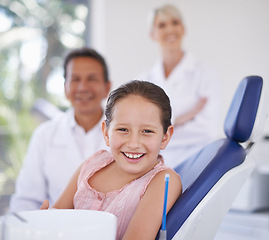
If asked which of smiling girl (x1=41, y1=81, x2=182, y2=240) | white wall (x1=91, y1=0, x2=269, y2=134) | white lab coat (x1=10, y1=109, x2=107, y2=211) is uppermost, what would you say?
white wall (x1=91, y1=0, x2=269, y2=134)

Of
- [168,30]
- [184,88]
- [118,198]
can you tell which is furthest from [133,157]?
[168,30]

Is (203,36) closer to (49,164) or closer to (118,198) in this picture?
(49,164)

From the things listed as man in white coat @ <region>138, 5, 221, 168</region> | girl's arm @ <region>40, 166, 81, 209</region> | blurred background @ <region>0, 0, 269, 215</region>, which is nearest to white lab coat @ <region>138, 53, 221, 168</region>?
man in white coat @ <region>138, 5, 221, 168</region>

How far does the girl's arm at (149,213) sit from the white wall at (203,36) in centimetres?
261

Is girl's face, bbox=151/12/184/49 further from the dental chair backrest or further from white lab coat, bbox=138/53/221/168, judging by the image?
the dental chair backrest

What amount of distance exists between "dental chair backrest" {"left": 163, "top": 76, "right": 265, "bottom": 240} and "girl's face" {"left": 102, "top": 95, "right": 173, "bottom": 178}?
5.7 inches

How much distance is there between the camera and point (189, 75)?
9.18ft

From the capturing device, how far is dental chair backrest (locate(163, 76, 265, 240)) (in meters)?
1.10

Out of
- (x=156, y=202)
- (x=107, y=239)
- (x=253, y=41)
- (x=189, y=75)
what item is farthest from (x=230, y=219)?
(x=107, y=239)

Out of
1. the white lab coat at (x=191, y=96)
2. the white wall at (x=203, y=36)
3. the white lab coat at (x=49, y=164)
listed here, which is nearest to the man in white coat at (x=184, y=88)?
the white lab coat at (x=191, y=96)

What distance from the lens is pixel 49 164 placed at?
5.82 feet

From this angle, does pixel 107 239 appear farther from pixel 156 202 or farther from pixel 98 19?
pixel 98 19

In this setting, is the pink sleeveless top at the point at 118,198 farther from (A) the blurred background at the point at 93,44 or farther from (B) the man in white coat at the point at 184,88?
(A) the blurred background at the point at 93,44

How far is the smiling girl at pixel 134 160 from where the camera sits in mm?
1099
